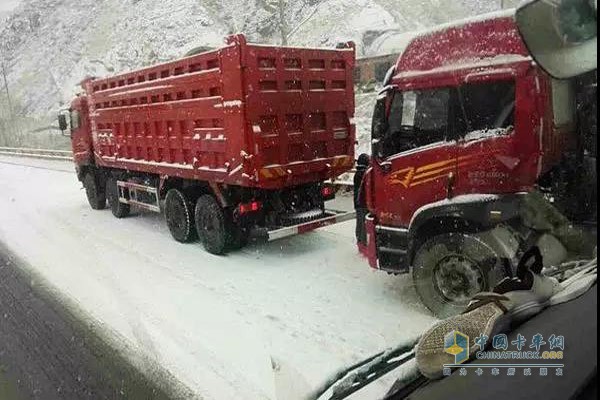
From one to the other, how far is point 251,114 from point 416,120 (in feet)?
7.78

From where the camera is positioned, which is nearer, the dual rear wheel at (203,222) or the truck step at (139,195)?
the dual rear wheel at (203,222)

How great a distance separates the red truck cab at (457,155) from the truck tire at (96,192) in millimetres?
8655

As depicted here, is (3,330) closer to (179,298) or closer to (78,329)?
(78,329)

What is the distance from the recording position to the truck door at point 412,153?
13.9ft

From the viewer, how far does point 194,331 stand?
15.3 feet

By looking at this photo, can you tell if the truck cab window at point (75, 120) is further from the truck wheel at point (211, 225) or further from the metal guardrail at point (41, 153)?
the metal guardrail at point (41, 153)

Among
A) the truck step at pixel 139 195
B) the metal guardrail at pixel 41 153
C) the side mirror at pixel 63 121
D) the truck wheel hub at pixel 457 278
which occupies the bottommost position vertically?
the truck wheel hub at pixel 457 278

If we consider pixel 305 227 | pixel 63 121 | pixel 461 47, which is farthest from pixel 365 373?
pixel 63 121

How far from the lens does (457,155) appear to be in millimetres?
4152

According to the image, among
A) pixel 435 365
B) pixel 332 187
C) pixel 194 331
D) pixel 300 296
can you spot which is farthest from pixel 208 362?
pixel 332 187

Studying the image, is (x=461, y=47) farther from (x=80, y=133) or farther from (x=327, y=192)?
(x=80, y=133)

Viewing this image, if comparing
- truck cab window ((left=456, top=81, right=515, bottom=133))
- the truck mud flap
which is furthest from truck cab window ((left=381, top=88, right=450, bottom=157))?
the truck mud flap

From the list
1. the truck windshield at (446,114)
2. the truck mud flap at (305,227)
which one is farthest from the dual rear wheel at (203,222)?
the truck windshield at (446,114)

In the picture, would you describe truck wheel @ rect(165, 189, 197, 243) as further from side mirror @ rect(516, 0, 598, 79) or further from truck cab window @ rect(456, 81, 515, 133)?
side mirror @ rect(516, 0, 598, 79)
